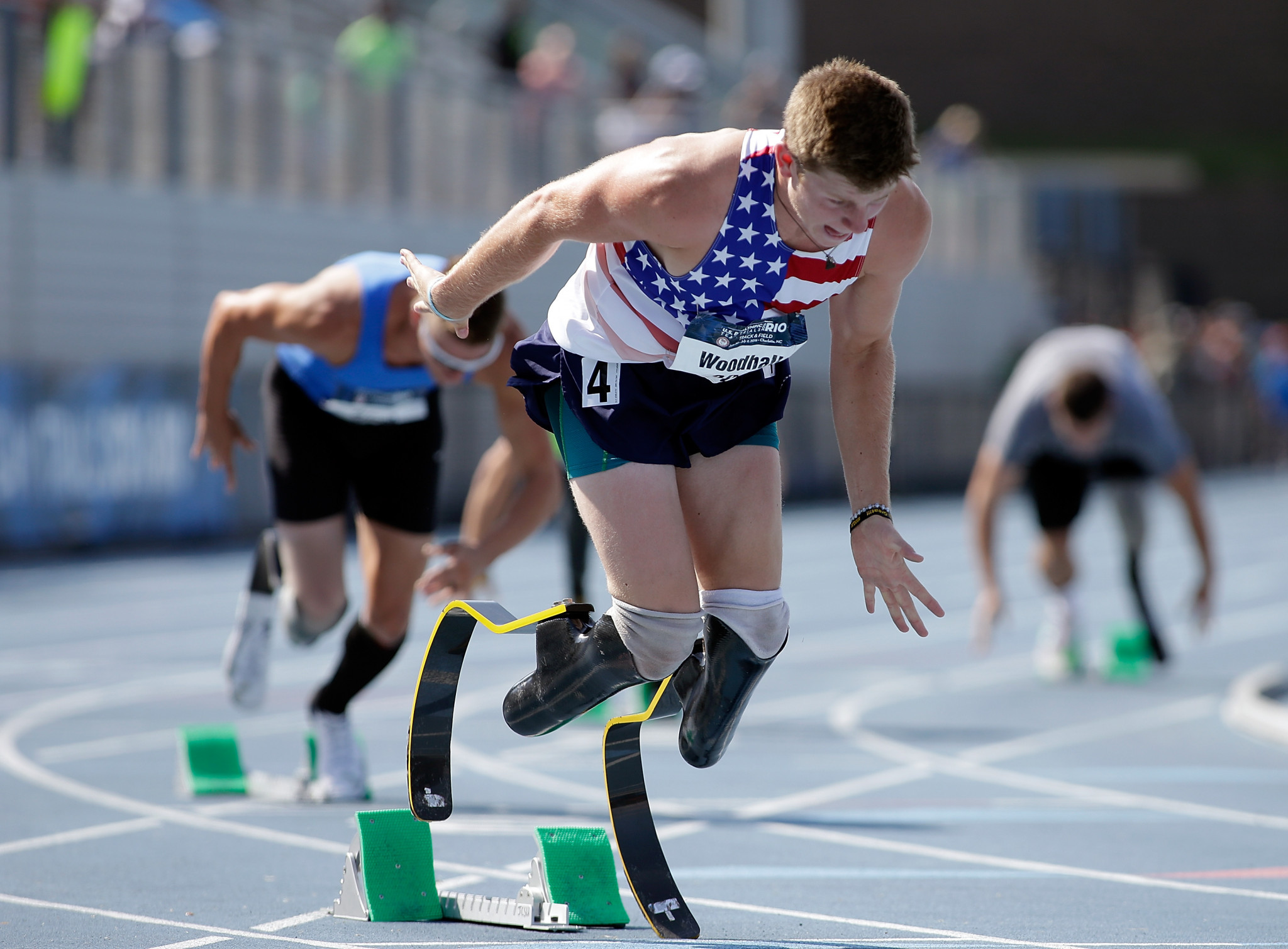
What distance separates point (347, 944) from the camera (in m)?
4.43

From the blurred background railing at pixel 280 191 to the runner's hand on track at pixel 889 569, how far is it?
1283 cm

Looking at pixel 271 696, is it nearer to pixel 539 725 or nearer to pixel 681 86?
pixel 539 725

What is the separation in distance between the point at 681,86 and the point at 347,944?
17826 millimetres

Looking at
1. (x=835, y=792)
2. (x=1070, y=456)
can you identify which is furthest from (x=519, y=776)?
(x=1070, y=456)

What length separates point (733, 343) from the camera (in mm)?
4281

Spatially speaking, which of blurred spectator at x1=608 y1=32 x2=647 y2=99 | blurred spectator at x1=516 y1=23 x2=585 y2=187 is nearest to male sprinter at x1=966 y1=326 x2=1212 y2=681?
blurred spectator at x1=516 y1=23 x2=585 y2=187

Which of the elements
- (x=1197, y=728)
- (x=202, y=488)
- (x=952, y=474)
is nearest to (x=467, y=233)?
(x=202, y=488)

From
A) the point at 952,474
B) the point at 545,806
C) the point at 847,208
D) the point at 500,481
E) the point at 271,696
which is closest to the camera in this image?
the point at 847,208

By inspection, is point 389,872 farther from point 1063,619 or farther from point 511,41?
point 511,41

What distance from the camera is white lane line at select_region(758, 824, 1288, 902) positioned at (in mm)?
5324

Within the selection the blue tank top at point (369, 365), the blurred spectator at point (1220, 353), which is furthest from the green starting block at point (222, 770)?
the blurred spectator at point (1220, 353)

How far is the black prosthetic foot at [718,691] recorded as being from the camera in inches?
180

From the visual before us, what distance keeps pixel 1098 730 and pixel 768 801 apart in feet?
8.72

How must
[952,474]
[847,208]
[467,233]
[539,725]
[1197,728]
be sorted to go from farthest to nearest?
1. [952,474]
2. [467,233]
3. [1197,728]
4. [539,725]
5. [847,208]
